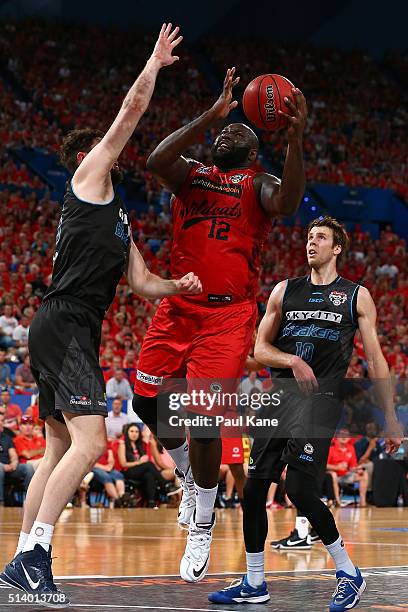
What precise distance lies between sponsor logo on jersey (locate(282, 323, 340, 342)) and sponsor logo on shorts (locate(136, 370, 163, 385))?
967 millimetres

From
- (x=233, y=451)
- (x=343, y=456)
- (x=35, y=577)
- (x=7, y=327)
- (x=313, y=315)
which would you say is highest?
(x=7, y=327)

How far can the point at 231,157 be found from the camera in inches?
271

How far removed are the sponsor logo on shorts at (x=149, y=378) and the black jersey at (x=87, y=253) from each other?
4.26 ft

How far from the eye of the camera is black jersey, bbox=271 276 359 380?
20.7ft

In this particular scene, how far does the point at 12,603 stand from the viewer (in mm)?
5270

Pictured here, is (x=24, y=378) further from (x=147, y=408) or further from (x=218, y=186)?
(x=218, y=186)

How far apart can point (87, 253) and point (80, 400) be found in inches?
33.1

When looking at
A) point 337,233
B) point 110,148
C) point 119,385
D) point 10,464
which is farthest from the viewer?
point 119,385

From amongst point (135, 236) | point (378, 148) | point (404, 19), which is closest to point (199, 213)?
point (135, 236)

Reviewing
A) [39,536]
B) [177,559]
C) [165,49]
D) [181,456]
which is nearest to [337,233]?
[165,49]

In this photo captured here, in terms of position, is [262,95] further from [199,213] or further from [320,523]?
[320,523]

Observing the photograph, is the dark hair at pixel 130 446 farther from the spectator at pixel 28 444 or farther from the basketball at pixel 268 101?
the basketball at pixel 268 101

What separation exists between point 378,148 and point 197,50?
737 cm

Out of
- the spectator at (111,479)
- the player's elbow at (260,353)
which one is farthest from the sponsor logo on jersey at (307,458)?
the spectator at (111,479)
